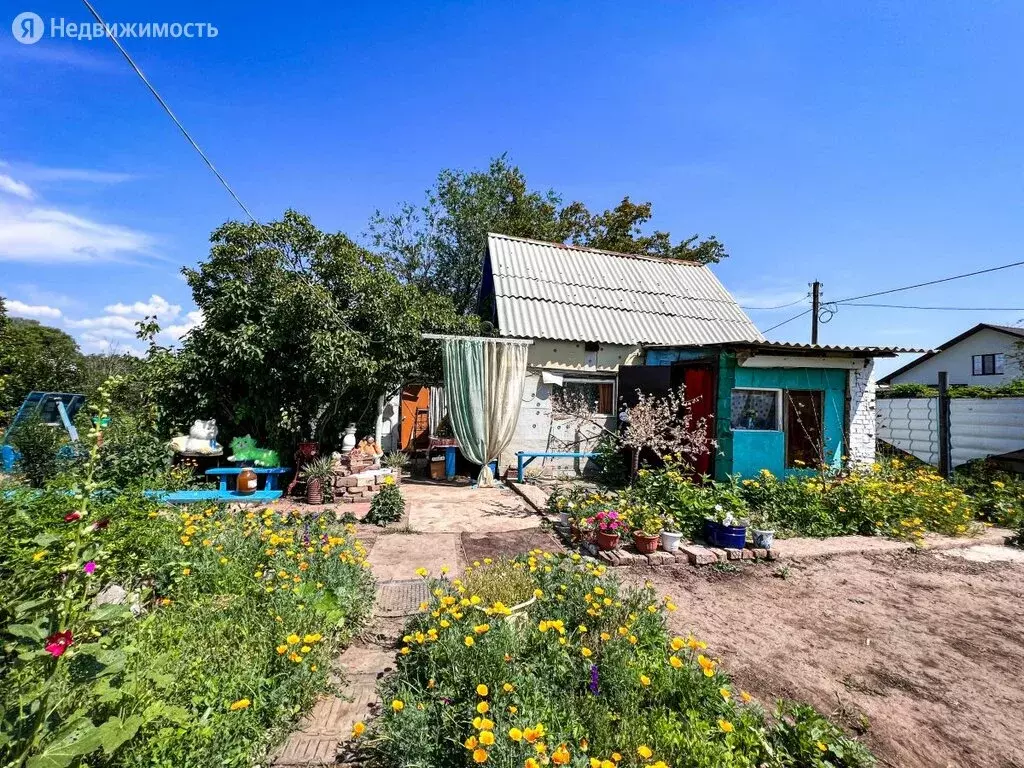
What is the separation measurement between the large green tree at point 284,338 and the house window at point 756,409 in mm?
5757

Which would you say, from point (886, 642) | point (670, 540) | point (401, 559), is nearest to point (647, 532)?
point (670, 540)

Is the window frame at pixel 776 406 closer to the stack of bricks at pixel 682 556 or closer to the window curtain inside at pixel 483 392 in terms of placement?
the stack of bricks at pixel 682 556

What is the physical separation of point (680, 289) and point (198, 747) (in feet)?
42.5

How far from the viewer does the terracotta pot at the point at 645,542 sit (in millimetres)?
4512

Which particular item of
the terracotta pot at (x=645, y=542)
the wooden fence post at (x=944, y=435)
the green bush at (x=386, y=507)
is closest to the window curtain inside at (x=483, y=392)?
the green bush at (x=386, y=507)

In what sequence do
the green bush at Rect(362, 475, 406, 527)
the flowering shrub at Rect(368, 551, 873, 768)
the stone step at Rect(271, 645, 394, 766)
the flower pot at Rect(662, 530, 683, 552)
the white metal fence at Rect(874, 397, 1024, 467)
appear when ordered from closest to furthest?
the flowering shrub at Rect(368, 551, 873, 768) < the stone step at Rect(271, 645, 394, 766) < the flower pot at Rect(662, 530, 683, 552) < the green bush at Rect(362, 475, 406, 527) < the white metal fence at Rect(874, 397, 1024, 467)

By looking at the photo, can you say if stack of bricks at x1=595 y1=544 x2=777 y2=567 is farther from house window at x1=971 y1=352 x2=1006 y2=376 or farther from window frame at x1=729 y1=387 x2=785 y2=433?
house window at x1=971 y1=352 x2=1006 y2=376

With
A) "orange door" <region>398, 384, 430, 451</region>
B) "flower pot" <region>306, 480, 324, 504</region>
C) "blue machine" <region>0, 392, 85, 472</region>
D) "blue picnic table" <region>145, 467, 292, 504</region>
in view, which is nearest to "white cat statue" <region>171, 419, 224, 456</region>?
"blue picnic table" <region>145, 467, 292, 504</region>

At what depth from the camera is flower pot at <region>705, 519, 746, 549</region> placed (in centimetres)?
467

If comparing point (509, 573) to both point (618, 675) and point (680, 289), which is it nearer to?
point (618, 675)

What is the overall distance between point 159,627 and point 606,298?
10.2 meters

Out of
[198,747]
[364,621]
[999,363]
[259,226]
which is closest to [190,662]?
[198,747]

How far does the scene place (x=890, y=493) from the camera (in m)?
5.97

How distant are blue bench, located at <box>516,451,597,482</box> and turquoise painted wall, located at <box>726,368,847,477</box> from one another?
8.72 ft
